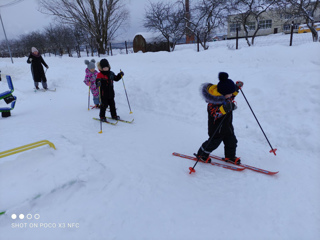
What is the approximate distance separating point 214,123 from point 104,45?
64.6 ft

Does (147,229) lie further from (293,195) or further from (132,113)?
(132,113)

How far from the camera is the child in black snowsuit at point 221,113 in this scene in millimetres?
2939

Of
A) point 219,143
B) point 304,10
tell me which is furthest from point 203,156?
point 304,10

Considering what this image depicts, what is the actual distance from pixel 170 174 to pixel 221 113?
4.34ft

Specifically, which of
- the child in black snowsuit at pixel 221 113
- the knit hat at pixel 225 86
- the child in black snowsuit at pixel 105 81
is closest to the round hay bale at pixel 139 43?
the child in black snowsuit at pixel 105 81

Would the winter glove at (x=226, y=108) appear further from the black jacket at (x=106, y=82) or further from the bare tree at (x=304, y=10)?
the bare tree at (x=304, y=10)

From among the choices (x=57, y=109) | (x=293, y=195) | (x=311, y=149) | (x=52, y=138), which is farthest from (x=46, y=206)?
(x=57, y=109)

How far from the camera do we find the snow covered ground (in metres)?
2.34

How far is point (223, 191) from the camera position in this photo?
115 inches

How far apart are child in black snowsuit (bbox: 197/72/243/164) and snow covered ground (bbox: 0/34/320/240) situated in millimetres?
354

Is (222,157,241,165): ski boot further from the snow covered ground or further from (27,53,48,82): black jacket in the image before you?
(27,53,48,82): black jacket

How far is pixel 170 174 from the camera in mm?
3350

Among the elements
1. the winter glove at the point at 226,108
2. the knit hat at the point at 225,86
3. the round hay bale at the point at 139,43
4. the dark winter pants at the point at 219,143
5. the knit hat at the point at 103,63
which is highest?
the round hay bale at the point at 139,43

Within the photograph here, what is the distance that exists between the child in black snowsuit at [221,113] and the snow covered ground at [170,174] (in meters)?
0.35
